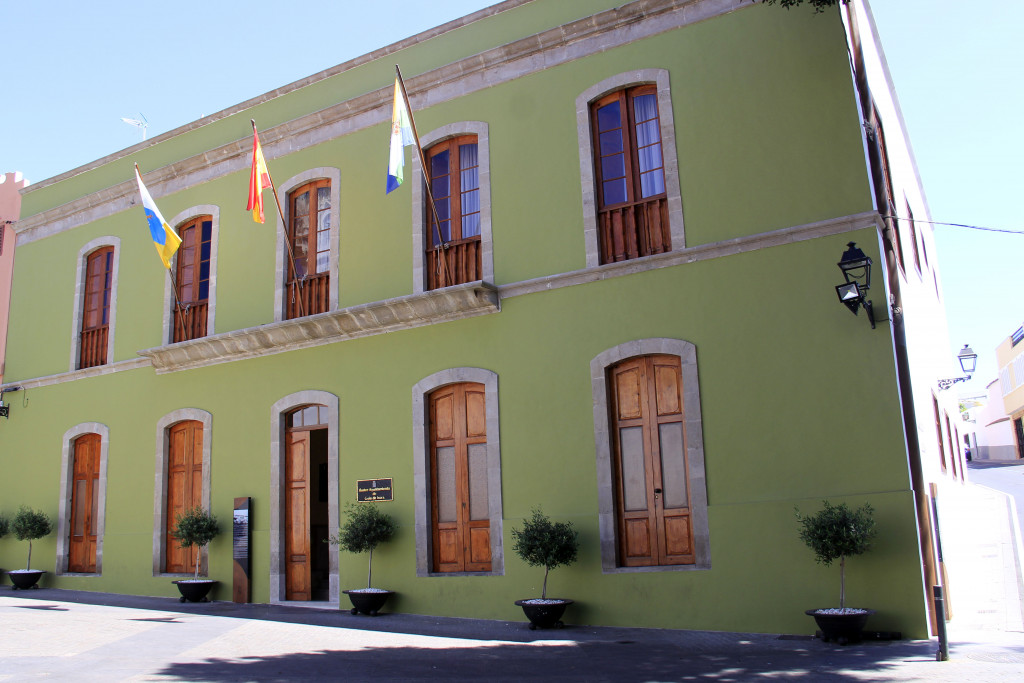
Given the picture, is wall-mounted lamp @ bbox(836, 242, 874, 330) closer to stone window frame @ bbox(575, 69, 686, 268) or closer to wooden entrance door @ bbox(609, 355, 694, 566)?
stone window frame @ bbox(575, 69, 686, 268)

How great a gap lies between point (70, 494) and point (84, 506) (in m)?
0.46

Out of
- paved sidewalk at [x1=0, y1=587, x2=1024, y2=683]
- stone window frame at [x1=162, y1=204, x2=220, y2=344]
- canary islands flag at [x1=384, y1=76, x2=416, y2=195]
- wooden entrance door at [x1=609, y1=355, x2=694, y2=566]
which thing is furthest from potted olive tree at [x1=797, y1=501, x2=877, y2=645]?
stone window frame at [x1=162, y1=204, x2=220, y2=344]

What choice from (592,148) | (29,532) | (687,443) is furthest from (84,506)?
(687,443)

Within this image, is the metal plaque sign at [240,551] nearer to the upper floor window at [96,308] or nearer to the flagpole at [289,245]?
the flagpole at [289,245]

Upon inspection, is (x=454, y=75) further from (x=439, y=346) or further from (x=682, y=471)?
(x=682, y=471)

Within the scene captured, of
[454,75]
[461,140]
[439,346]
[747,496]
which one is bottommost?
[747,496]

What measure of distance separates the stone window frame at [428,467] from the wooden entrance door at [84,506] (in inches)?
287

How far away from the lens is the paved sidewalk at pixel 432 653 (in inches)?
293

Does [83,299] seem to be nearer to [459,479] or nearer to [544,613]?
[459,479]

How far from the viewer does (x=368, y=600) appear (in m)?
11.7

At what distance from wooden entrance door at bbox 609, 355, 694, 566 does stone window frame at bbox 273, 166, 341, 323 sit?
5.08m

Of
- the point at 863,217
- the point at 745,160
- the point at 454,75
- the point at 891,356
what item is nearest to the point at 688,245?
the point at 745,160

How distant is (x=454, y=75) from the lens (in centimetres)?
1283

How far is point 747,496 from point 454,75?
7.37 meters
